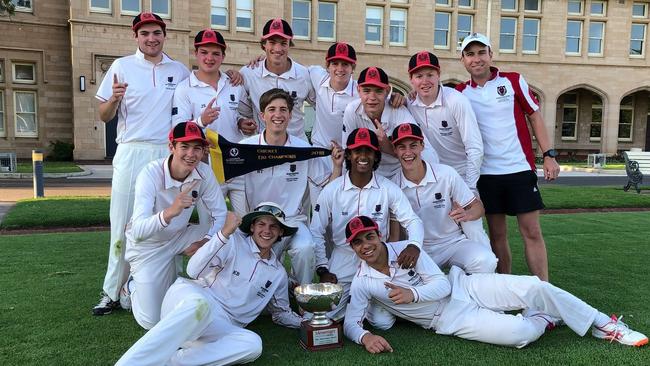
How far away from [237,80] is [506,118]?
2652 mm

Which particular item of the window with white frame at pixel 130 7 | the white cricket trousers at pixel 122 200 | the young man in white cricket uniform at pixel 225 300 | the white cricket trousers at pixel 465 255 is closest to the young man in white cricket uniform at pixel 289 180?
the young man in white cricket uniform at pixel 225 300

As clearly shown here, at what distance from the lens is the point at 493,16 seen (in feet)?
93.6

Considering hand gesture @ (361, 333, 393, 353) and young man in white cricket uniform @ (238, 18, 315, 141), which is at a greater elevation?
young man in white cricket uniform @ (238, 18, 315, 141)

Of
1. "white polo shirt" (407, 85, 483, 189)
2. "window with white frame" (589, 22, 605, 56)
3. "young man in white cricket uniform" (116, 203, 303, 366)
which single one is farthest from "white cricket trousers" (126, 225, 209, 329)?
"window with white frame" (589, 22, 605, 56)

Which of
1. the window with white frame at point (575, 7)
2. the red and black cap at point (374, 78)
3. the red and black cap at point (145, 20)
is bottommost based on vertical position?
the red and black cap at point (374, 78)

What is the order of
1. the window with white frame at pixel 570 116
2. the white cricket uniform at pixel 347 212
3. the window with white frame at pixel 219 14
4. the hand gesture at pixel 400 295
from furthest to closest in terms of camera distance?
the window with white frame at pixel 570 116 → the window with white frame at pixel 219 14 → the white cricket uniform at pixel 347 212 → the hand gesture at pixel 400 295

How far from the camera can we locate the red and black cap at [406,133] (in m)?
4.46

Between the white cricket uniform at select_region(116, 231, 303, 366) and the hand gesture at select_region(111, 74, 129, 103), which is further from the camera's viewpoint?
the hand gesture at select_region(111, 74, 129, 103)

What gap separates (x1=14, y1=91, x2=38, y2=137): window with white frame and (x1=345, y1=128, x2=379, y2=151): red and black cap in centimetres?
2308

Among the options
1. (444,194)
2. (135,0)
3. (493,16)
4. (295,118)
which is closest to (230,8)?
(135,0)

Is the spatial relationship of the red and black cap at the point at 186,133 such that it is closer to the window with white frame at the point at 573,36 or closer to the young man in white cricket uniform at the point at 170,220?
the young man in white cricket uniform at the point at 170,220

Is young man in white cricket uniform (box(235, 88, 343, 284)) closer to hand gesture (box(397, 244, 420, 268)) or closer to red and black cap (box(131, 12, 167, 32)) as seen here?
hand gesture (box(397, 244, 420, 268))

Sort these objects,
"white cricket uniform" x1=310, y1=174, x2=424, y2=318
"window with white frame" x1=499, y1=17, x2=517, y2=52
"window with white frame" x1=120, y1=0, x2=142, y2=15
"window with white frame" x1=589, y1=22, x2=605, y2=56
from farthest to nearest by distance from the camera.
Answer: "window with white frame" x1=589, y1=22, x2=605, y2=56, "window with white frame" x1=499, y1=17, x2=517, y2=52, "window with white frame" x1=120, y1=0, x2=142, y2=15, "white cricket uniform" x1=310, y1=174, x2=424, y2=318

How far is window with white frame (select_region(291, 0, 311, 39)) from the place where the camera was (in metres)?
25.9
